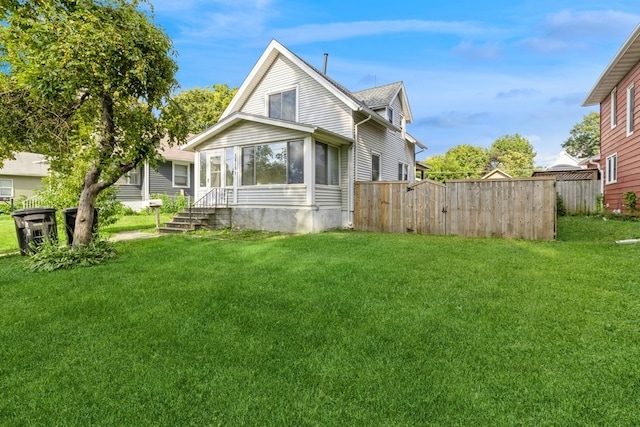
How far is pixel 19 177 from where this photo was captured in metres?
23.0

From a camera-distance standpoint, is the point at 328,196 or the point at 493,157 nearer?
the point at 328,196

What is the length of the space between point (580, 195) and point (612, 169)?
2.68 metres

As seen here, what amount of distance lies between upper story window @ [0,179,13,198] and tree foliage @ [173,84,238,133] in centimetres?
1387

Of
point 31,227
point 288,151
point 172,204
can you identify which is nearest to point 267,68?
point 288,151

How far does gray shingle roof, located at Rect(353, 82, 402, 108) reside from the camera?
15.1 metres

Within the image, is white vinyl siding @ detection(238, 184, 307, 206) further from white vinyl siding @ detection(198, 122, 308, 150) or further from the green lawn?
the green lawn

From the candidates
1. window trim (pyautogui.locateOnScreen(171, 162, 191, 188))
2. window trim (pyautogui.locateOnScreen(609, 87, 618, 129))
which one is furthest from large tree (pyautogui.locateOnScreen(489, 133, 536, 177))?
window trim (pyautogui.locateOnScreen(171, 162, 191, 188))

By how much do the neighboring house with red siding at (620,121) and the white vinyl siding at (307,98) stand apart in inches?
334

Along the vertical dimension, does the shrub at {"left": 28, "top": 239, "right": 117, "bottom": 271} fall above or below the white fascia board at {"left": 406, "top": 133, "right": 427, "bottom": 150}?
below

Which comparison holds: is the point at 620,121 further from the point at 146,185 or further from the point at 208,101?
the point at 208,101

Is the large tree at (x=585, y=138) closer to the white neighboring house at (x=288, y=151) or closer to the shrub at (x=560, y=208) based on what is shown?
the shrub at (x=560, y=208)

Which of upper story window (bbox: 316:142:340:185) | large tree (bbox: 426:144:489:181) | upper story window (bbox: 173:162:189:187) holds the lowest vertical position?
upper story window (bbox: 316:142:340:185)

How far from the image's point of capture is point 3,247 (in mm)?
8602

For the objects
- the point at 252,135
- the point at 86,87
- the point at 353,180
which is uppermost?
the point at 252,135
